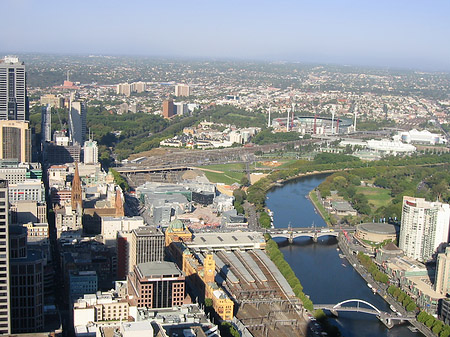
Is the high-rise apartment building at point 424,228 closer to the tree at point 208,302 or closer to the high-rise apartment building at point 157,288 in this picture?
the tree at point 208,302

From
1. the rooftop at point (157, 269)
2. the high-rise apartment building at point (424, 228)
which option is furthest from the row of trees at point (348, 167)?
the rooftop at point (157, 269)

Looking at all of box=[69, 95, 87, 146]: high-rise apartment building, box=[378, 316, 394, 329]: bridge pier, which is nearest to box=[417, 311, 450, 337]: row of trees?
box=[378, 316, 394, 329]: bridge pier

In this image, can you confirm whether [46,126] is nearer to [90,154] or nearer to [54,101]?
[90,154]

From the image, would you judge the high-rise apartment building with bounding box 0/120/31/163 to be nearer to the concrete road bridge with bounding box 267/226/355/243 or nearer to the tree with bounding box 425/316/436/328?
the concrete road bridge with bounding box 267/226/355/243

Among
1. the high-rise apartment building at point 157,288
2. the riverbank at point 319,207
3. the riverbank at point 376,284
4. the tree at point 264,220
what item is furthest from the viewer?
the riverbank at point 319,207

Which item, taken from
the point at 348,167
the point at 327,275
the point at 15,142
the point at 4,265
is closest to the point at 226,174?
the point at 348,167

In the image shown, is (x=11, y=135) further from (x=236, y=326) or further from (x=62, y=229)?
(x=236, y=326)

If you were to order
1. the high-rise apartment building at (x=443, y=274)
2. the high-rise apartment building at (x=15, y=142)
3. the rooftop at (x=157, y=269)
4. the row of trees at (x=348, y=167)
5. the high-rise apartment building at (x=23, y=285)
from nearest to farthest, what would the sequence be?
the high-rise apartment building at (x=23, y=285)
the rooftop at (x=157, y=269)
the high-rise apartment building at (x=443, y=274)
the high-rise apartment building at (x=15, y=142)
the row of trees at (x=348, y=167)
